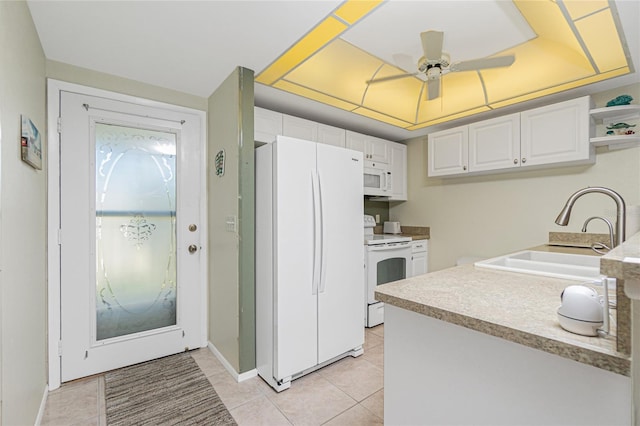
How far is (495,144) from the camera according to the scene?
10.0 ft

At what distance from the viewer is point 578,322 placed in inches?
27.3

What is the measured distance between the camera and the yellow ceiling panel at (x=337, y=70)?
2.40 meters

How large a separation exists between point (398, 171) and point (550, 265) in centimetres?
266

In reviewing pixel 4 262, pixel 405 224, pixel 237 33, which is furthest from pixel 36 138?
pixel 405 224

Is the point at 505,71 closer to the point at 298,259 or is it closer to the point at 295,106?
the point at 295,106

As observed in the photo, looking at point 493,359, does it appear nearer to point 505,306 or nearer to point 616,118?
point 505,306

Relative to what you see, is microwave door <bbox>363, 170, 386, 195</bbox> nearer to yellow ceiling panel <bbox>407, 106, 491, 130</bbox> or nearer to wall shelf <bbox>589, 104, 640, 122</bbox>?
yellow ceiling panel <bbox>407, 106, 491, 130</bbox>

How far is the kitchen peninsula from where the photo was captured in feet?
2.26

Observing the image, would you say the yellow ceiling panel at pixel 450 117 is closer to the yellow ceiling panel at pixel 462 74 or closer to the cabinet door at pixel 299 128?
the yellow ceiling panel at pixel 462 74

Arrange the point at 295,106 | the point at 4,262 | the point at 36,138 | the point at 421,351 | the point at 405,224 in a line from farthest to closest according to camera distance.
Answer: the point at 405,224, the point at 295,106, the point at 36,138, the point at 4,262, the point at 421,351

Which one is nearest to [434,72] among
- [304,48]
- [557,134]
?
[304,48]

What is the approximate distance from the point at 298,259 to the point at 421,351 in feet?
4.03

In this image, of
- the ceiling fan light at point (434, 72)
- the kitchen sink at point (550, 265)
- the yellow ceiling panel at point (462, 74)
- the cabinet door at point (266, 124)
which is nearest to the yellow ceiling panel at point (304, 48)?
the yellow ceiling panel at point (462, 74)

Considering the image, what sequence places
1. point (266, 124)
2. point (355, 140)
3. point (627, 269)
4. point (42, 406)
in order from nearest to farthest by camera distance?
point (627, 269)
point (42, 406)
point (266, 124)
point (355, 140)
